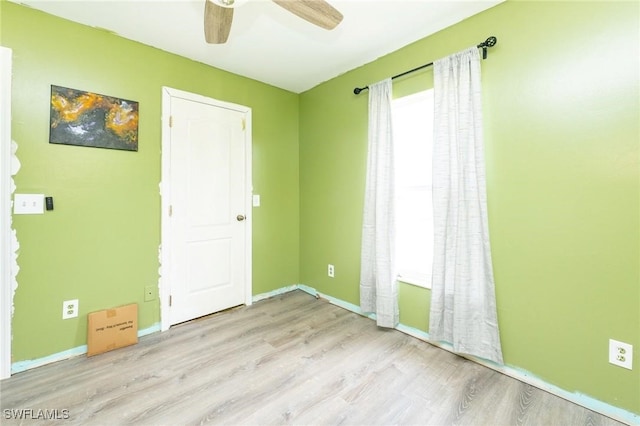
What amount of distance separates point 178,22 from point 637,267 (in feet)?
10.6

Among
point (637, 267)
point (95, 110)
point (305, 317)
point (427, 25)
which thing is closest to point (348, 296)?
point (305, 317)

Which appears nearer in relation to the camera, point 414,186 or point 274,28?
point 274,28

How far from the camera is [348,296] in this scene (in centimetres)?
294

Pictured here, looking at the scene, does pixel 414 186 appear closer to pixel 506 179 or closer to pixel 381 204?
pixel 381 204

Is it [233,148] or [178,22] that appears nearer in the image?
[178,22]

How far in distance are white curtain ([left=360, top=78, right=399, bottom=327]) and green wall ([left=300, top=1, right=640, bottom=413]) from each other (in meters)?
0.56

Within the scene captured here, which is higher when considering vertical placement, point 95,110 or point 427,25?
point 427,25

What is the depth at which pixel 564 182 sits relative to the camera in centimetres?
165

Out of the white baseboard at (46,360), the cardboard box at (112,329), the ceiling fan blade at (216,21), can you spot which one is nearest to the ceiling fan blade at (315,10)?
the ceiling fan blade at (216,21)

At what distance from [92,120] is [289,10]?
1.74 m

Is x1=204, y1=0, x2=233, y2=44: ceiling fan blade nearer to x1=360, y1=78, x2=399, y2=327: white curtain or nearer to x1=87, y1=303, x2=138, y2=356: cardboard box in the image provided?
x1=360, y1=78, x2=399, y2=327: white curtain

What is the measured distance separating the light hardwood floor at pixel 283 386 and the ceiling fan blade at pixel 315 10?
2.11m

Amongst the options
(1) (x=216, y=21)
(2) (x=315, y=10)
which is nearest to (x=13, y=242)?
(1) (x=216, y=21)

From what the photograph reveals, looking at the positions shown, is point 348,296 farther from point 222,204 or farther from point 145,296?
point 145,296
